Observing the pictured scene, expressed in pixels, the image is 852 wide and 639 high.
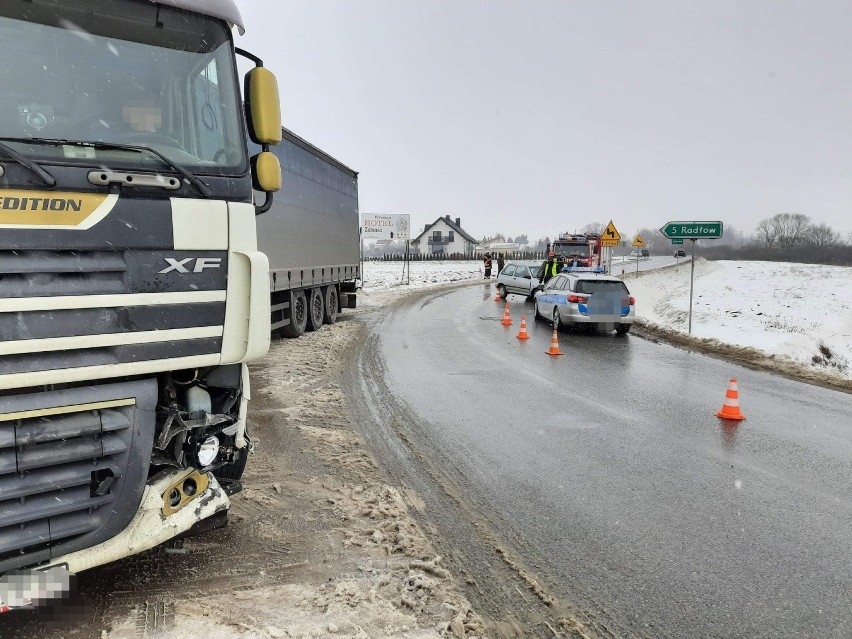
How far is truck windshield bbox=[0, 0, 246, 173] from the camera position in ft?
9.68

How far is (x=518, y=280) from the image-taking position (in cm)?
2628

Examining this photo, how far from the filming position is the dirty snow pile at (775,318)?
12094 mm

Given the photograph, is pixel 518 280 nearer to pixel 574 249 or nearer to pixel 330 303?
pixel 574 249

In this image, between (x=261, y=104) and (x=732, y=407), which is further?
(x=732, y=407)

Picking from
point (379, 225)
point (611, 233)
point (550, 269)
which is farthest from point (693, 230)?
point (379, 225)

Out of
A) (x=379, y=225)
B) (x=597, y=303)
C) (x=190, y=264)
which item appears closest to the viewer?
(x=190, y=264)

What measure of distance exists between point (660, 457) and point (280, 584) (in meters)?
4.06

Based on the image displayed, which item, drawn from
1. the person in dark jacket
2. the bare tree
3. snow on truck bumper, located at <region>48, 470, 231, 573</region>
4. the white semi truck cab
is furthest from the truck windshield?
the bare tree

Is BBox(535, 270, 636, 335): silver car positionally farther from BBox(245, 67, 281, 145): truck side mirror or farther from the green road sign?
BBox(245, 67, 281, 145): truck side mirror

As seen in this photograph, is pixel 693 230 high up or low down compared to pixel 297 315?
up

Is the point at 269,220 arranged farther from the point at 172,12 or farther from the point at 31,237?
the point at 31,237

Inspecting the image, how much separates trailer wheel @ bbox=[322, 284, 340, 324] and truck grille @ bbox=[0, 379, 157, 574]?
13.0 metres

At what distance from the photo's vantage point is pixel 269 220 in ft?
35.6

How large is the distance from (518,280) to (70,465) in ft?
79.9
